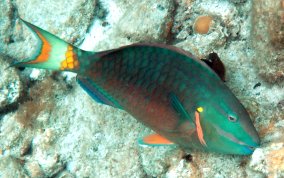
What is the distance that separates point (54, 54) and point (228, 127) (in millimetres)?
1305

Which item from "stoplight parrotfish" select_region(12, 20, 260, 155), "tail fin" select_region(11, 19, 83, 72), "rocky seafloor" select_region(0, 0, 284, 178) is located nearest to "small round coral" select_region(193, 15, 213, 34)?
"rocky seafloor" select_region(0, 0, 284, 178)

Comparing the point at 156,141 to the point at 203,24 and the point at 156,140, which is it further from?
the point at 203,24

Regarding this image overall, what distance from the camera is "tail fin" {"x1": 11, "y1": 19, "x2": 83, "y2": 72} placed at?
2379mm

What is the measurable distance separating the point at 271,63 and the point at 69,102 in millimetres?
2072

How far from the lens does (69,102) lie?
139 inches

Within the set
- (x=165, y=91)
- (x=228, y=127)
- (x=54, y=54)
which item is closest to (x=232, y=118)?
(x=228, y=127)

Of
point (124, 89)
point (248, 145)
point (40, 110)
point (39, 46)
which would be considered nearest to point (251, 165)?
point (248, 145)

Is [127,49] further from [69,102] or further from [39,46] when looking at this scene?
[69,102]

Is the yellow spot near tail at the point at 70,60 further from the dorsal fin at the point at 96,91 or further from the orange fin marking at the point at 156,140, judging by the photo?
the orange fin marking at the point at 156,140

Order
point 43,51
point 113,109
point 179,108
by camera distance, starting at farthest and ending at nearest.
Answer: point 113,109, point 43,51, point 179,108

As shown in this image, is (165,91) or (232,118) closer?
(232,118)

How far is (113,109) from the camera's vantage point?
3.18 metres

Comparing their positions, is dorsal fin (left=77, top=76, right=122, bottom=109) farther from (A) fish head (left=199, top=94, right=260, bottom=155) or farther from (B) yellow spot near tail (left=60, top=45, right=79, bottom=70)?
(A) fish head (left=199, top=94, right=260, bottom=155)

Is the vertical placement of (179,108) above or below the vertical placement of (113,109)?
above
